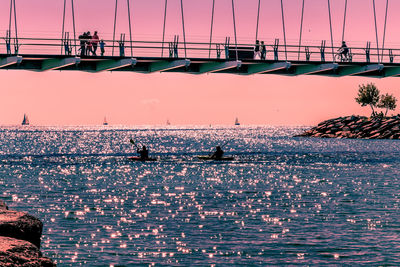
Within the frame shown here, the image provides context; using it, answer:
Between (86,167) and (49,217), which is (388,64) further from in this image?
(49,217)

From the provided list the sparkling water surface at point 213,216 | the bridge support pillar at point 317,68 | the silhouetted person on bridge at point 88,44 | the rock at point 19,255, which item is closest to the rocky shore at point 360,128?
the bridge support pillar at point 317,68

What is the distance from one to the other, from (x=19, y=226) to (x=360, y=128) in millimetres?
143229

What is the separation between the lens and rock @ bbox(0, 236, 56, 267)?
43.0ft

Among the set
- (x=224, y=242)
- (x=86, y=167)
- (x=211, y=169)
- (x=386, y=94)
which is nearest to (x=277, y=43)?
(x=211, y=169)

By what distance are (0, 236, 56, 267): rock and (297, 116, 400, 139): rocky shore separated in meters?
134

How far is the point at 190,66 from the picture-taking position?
218ft

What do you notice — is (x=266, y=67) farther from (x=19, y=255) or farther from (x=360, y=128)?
(x=360, y=128)

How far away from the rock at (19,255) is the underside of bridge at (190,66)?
42739 mm

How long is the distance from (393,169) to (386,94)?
125090mm

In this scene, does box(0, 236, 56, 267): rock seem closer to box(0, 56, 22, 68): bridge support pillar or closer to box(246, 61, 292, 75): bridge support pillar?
box(0, 56, 22, 68): bridge support pillar

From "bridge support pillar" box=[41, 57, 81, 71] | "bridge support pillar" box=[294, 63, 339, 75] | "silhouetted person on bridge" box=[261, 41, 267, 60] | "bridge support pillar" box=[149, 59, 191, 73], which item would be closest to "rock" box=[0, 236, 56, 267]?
"bridge support pillar" box=[41, 57, 81, 71]

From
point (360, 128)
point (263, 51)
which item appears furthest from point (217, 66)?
point (360, 128)

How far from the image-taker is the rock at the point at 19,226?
52.2 ft

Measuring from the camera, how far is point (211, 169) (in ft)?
205
